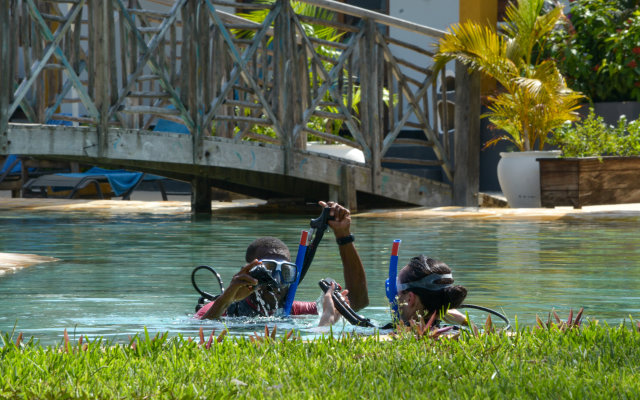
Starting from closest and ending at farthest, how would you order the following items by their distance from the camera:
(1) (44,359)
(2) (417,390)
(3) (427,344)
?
(2) (417,390), (1) (44,359), (3) (427,344)

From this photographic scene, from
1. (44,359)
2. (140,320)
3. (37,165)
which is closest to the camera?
(44,359)

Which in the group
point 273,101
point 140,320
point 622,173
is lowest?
point 140,320

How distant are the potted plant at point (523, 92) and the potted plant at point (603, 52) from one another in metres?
2.23

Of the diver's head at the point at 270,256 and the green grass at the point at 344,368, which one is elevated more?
the diver's head at the point at 270,256

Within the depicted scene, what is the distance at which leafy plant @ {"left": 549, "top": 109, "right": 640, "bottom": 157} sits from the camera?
16578 mm

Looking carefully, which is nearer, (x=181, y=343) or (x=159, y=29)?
(x=181, y=343)

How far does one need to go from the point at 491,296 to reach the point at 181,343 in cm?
347

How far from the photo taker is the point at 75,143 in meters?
14.7

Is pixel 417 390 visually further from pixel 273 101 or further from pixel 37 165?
pixel 37 165

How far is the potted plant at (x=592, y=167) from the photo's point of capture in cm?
1583

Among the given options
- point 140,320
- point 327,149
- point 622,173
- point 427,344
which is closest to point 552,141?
point 622,173

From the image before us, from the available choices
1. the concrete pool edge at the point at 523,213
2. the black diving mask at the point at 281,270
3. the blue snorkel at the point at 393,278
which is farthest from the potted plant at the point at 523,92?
the blue snorkel at the point at 393,278

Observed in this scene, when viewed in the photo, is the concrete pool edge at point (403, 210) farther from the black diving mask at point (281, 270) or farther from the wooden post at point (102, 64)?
the black diving mask at point (281, 270)

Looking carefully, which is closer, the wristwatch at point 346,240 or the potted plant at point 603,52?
the wristwatch at point 346,240
